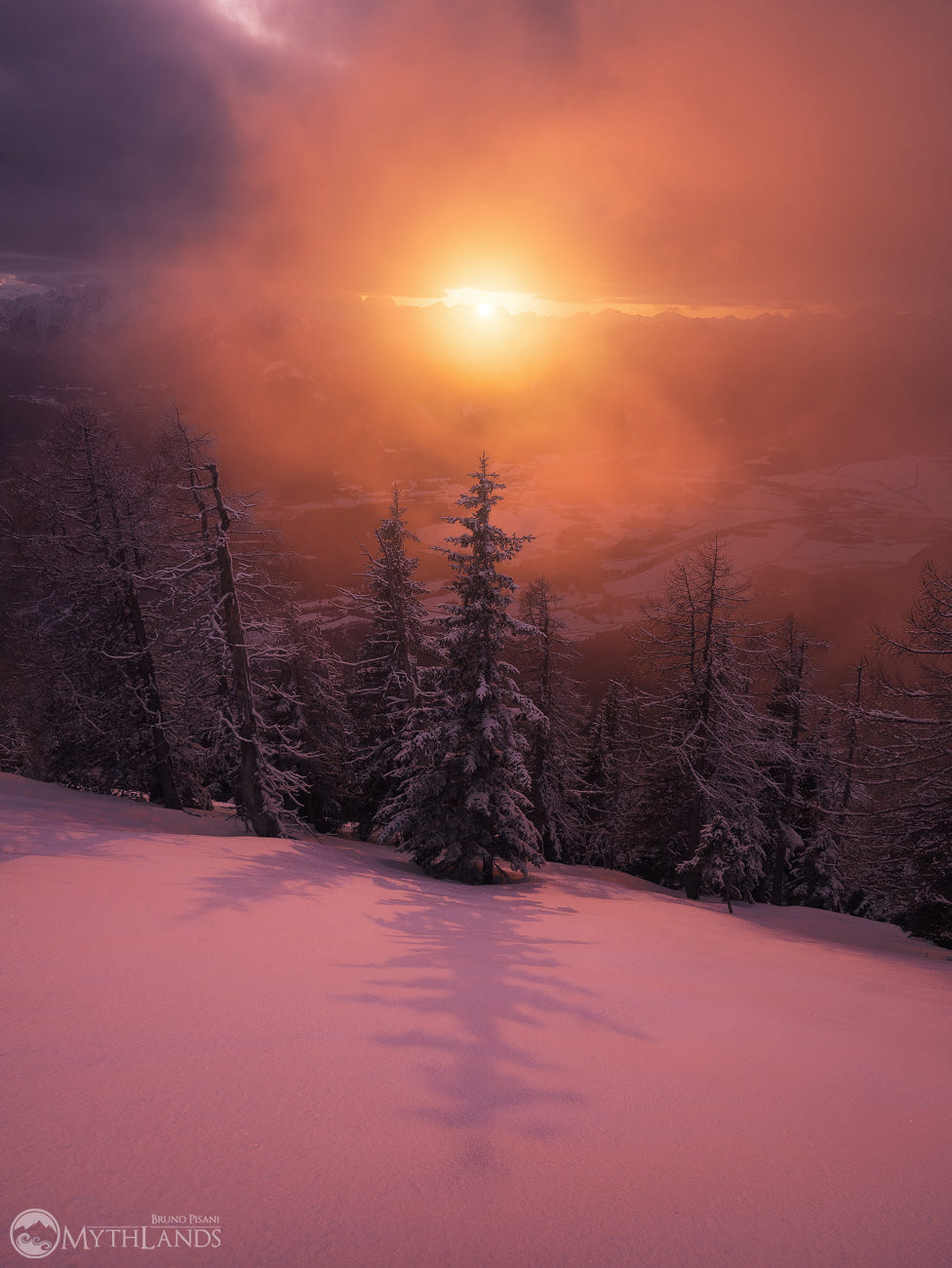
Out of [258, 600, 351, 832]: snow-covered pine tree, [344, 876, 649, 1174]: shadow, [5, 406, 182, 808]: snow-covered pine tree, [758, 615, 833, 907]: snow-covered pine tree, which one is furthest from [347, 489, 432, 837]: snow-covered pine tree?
[758, 615, 833, 907]: snow-covered pine tree

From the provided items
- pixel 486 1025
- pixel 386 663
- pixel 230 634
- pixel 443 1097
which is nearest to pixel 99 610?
pixel 230 634

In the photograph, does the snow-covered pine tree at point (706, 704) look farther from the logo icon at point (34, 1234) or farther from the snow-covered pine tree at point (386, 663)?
the logo icon at point (34, 1234)

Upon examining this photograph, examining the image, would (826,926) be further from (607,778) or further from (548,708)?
(607,778)

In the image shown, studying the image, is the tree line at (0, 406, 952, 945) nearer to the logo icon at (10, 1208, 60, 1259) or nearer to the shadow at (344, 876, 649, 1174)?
the shadow at (344, 876, 649, 1174)

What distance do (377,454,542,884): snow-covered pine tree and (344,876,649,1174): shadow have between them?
310 inches

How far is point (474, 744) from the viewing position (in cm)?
1540

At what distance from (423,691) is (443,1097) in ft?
Result: 57.8

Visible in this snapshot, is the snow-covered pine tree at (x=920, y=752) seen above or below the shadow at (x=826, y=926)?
above

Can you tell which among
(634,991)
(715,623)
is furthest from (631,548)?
(634,991)

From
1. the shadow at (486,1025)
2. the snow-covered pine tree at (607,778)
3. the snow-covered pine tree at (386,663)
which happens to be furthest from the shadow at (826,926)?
the snow-covered pine tree at (386,663)

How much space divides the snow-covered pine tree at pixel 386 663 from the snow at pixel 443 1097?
39.4 ft

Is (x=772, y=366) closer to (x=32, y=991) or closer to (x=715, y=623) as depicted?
(x=715, y=623)

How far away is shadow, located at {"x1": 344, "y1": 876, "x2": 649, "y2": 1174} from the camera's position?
2.58 m

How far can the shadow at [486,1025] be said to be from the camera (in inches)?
102
